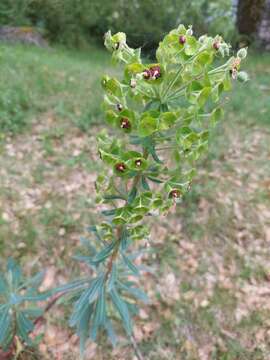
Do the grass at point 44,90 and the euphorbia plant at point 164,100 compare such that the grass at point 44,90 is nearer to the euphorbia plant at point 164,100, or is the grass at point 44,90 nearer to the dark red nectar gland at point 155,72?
the euphorbia plant at point 164,100

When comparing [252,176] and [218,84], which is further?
[252,176]

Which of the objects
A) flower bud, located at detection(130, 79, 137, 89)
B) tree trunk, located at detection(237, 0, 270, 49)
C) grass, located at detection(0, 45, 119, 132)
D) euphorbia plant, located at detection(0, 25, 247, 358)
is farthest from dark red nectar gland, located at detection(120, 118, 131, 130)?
tree trunk, located at detection(237, 0, 270, 49)

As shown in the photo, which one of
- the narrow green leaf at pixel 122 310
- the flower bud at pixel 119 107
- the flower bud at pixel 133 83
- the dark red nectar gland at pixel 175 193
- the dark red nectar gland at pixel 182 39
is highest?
the dark red nectar gland at pixel 182 39

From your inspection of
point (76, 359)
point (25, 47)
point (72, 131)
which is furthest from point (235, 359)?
point (25, 47)

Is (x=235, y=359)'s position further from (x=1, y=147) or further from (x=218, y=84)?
(x=1, y=147)

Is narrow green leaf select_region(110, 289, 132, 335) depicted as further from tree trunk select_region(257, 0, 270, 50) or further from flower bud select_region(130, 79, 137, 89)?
tree trunk select_region(257, 0, 270, 50)

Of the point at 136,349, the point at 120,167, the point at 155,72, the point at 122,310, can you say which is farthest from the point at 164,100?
the point at 136,349

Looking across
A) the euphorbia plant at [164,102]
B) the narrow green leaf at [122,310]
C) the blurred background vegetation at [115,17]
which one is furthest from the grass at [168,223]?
the euphorbia plant at [164,102]
